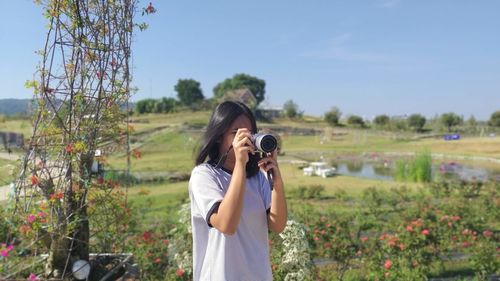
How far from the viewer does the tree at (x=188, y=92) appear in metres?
68.1

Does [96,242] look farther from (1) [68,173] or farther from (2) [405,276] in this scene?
(2) [405,276]

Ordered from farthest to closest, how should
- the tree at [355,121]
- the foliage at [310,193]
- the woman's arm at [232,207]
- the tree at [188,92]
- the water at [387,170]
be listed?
1. the tree at [188,92]
2. the tree at [355,121]
3. the water at [387,170]
4. the foliage at [310,193]
5. the woman's arm at [232,207]

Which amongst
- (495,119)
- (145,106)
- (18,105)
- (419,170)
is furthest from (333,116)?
(18,105)

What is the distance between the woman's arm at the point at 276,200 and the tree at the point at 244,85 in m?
67.5

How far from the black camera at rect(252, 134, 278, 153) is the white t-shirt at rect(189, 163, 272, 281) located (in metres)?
0.21

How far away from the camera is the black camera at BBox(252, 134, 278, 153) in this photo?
Result: 1438mm

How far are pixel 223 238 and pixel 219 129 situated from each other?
40 centimetres

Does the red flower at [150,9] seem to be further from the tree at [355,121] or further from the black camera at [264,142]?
the tree at [355,121]

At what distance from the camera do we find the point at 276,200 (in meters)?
1.62

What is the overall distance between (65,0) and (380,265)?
3420mm

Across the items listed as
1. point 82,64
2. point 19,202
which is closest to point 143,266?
point 19,202

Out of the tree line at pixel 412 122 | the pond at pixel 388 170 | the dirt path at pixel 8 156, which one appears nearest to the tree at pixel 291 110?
the tree line at pixel 412 122

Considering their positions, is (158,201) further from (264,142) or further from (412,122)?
(412,122)

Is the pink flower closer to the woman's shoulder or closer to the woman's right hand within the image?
the woman's shoulder
